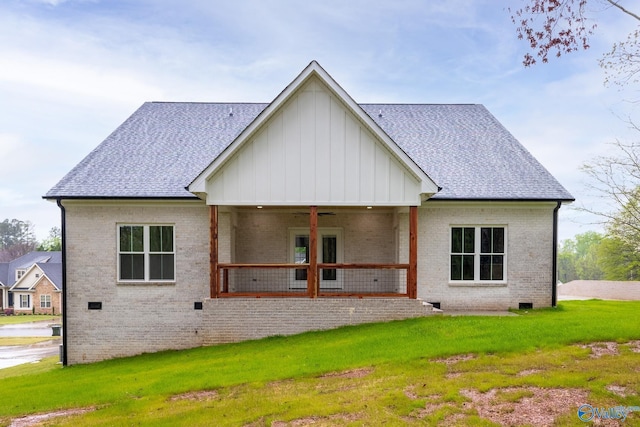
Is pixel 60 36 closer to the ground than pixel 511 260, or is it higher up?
higher up

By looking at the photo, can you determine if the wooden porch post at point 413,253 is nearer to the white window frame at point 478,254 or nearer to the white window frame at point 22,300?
the white window frame at point 478,254

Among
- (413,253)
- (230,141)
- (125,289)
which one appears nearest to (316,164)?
(413,253)

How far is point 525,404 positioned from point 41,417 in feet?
27.6

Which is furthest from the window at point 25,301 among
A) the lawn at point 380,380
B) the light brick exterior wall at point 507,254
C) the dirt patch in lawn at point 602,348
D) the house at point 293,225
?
the dirt patch in lawn at point 602,348

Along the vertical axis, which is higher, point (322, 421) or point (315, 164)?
point (315, 164)

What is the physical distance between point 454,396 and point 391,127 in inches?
504

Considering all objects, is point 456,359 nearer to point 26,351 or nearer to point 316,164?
point 316,164

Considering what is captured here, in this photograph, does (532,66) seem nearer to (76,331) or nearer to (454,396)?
(454,396)

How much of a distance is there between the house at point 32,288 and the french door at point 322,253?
52.5 meters

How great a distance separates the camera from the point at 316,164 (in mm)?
11984

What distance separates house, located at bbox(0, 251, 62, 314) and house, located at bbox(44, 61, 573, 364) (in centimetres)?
4840

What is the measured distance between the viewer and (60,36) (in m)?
20.3

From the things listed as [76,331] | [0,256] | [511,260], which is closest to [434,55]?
[511,260]

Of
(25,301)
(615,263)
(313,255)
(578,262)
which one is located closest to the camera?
(313,255)
